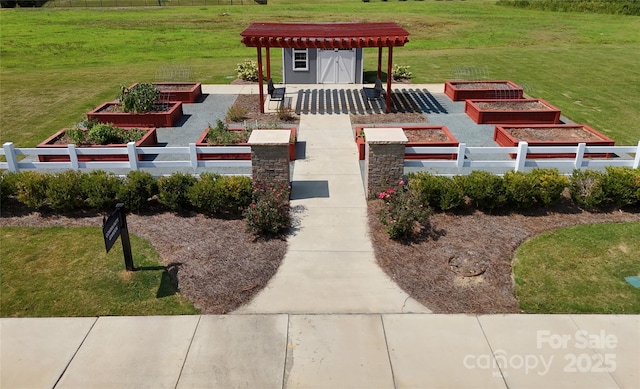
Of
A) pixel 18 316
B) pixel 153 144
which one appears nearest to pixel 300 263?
pixel 18 316

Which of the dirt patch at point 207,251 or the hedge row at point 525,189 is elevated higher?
the hedge row at point 525,189

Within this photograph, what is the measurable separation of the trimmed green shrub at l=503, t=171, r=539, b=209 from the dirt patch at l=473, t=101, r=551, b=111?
299 inches

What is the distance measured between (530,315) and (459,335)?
4.34ft

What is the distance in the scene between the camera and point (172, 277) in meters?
8.62

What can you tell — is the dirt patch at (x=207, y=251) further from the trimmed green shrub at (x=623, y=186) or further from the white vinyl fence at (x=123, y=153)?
the trimmed green shrub at (x=623, y=186)

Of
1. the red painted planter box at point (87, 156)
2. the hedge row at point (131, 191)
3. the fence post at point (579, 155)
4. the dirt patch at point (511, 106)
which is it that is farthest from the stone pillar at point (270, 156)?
the dirt patch at point (511, 106)

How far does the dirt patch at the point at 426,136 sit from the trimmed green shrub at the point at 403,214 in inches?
184

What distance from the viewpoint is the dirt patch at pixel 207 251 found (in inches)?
324

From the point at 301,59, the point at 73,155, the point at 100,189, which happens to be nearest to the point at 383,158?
the point at 100,189

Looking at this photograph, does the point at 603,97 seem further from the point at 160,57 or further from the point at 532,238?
the point at 160,57

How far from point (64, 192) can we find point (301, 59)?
564 inches

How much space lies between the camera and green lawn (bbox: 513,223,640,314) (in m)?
7.95

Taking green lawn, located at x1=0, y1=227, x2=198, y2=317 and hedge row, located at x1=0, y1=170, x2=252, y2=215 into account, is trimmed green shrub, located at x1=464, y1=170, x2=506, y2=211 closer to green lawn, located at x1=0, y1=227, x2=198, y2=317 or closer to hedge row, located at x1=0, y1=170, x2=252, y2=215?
hedge row, located at x1=0, y1=170, x2=252, y2=215

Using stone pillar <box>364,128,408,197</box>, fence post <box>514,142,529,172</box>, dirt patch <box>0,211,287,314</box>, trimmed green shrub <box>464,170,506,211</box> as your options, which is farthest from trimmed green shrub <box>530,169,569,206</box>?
dirt patch <box>0,211,287,314</box>
